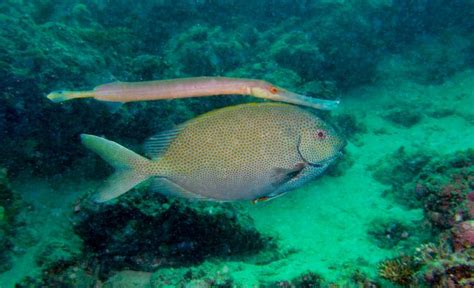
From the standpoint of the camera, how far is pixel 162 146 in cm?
240

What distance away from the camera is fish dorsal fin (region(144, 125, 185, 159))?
2.38 m

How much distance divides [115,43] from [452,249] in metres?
→ 12.8

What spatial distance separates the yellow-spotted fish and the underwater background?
167cm

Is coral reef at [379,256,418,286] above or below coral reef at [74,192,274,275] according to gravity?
above

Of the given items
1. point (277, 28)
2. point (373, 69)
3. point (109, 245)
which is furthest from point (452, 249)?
point (277, 28)

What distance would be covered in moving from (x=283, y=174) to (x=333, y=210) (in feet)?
21.1

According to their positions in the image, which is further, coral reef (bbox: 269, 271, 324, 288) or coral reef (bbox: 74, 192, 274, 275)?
coral reef (bbox: 74, 192, 274, 275)

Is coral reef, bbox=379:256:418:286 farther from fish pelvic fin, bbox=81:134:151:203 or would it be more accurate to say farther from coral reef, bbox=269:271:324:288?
fish pelvic fin, bbox=81:134:151:203

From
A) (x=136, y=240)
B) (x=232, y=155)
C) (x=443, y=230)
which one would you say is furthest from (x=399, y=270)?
(x=136, y=240)

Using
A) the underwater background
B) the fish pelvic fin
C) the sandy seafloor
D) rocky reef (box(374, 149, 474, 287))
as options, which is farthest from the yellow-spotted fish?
the sandy seafloor

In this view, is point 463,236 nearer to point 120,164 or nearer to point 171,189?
point 171,189

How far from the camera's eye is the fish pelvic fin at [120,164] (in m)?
2.29

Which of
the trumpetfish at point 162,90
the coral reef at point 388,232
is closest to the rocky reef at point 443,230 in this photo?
the coral reef at point 388,232

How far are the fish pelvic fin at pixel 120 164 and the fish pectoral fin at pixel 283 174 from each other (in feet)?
2.99
